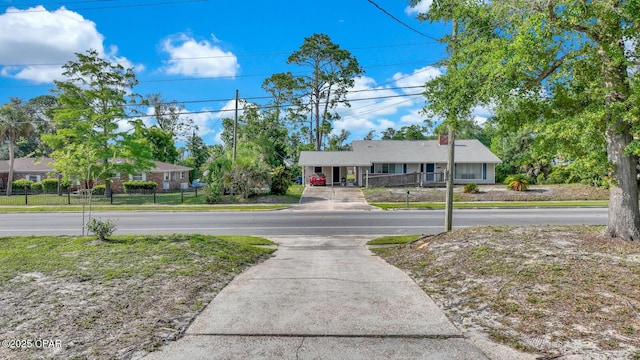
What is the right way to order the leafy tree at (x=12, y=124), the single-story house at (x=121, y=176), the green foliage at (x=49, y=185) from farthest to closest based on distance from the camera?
the single-story house at (x=121, y=176) < the green foliage at (x=49, y=185) < the leafy tree at (x=12, y=124)

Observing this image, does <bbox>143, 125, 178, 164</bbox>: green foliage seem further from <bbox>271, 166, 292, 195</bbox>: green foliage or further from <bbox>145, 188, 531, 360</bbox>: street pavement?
<bbox>145, 188, 531, 360</bbox>: street pavement

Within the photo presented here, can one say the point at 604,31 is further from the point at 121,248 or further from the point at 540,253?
the point at 121,248

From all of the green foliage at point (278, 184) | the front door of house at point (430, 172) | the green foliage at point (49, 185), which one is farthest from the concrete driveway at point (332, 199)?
the green foliage at point (49, 185)

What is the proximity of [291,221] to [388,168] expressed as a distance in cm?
2336

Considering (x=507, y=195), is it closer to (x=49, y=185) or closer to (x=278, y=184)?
(x=278, y=184)

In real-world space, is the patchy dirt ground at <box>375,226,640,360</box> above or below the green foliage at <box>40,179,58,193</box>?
below

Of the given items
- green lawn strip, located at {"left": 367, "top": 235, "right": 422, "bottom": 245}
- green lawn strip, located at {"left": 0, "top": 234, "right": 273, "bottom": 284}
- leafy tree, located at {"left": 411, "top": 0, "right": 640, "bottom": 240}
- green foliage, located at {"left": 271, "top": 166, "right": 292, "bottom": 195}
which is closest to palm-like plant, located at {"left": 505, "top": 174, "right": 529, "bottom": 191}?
green foliage, located at {"left": 271, "top": 166, "right": 292, "bottom": 195}

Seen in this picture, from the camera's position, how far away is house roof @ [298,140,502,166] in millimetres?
39906

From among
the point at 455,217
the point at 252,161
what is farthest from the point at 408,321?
the point at 252,161

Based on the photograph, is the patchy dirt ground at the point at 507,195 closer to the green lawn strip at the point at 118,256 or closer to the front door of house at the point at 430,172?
the front door of house at the point at 430,172

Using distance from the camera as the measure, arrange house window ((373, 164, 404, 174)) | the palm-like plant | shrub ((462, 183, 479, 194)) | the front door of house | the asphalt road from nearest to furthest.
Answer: the asphalt road, shrub ((462, 183, 479, 194)), the palm-like plant, the front door of house, house window ((373, 164, 404, 174))

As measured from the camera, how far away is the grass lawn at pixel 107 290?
4.34 metres

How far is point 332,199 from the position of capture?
100.0 feet

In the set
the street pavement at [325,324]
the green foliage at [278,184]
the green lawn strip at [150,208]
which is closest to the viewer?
the street pavement at [325,324]
